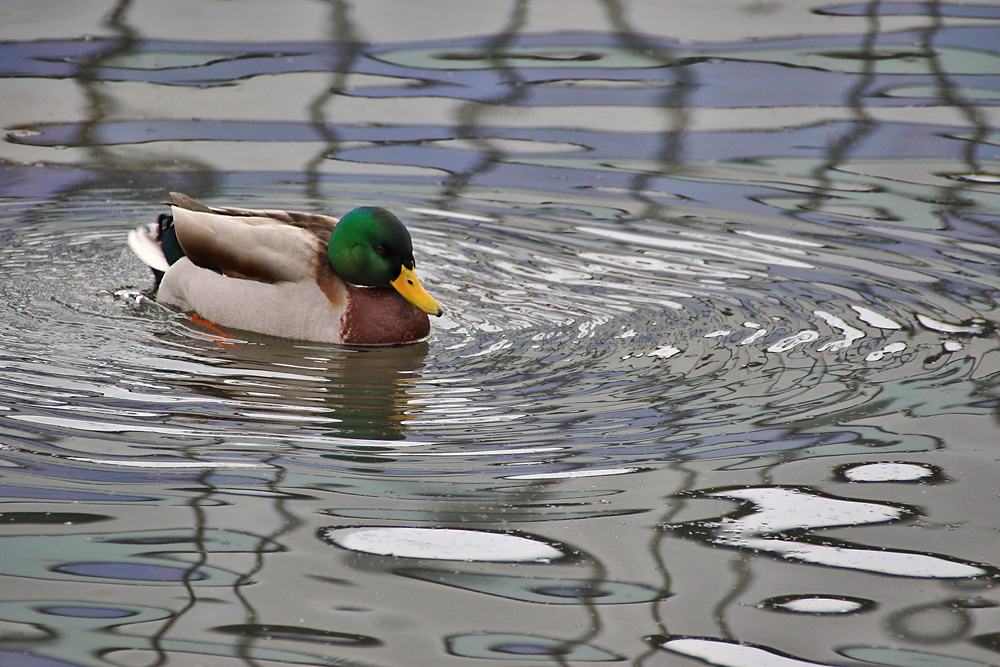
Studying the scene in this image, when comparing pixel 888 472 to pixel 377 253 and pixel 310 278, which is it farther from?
pixel 310 278

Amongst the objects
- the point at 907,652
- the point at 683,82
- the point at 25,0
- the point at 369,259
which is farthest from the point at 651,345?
the point at 25,0

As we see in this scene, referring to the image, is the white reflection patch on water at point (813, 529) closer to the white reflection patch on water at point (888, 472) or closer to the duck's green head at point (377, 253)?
the white reflection patch on water at point (888, 472)

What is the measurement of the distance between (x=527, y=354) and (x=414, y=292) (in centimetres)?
63

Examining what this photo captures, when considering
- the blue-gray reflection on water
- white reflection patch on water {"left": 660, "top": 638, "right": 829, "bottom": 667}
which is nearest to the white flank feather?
the blue-gray reflection on water

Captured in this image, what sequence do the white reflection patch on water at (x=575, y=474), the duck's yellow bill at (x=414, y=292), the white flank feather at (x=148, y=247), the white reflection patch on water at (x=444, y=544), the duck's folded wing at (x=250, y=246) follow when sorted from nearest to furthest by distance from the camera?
the white reflection patch on water at (x=444, y=544) → the white reflection patch on water at (x=575, y=474) → the duck's yellow bill at (x=414, y=292) → the duck's folded wing at (x=250, y=246) → the white flank feather at (x=148, y=247)

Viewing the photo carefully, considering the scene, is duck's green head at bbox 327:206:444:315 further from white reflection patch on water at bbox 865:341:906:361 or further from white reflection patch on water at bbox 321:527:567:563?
white reflection patch on water at bbox 321:527:567:563

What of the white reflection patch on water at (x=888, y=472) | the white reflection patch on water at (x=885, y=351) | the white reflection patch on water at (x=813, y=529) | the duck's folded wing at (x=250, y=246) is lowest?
the white reflection patch on water at (x=813, y=529)

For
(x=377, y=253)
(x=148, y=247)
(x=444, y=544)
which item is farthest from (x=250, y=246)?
(x=444, y=544)

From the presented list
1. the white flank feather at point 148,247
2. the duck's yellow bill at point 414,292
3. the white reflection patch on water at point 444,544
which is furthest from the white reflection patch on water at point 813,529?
the white flank feather at point 148,247

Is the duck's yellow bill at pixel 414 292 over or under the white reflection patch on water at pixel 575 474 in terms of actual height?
over

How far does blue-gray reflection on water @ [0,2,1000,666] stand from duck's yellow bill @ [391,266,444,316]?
0.22 meters

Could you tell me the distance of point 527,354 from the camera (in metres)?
5.14

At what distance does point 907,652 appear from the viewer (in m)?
3.11

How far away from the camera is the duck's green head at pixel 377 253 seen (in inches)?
213
